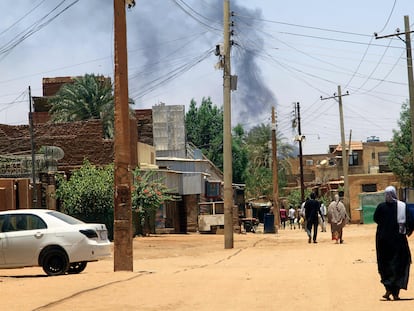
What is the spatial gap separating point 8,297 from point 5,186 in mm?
20125

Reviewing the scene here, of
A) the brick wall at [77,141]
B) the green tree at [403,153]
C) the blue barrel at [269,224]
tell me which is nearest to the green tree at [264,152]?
the green tree at [403,153]

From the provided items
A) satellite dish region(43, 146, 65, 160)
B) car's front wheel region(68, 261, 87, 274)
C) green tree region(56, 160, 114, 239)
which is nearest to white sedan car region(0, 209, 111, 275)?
car's front wheel region(68, 261, 87, 274)

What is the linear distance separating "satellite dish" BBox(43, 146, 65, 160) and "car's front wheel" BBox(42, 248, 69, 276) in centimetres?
2469

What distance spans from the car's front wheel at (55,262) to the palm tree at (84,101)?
138ft

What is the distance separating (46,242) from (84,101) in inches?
1705

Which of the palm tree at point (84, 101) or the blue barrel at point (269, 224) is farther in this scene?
the palm tree at point (84, 101)

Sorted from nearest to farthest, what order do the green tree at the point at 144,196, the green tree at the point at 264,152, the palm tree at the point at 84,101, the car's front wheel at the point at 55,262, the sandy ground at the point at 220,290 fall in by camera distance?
the sandy ground at the point at 220,290 < the car's front wheel at the point at 55,262 < the green tree at the point at 144,196 < the palm tree at the point at 84,101 < the green tree at the point at 264,152

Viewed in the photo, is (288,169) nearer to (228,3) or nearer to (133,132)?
(133,132)

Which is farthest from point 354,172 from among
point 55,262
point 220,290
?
point 220,290

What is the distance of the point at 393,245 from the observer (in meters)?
12.6

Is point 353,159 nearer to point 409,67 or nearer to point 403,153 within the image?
point 403,153

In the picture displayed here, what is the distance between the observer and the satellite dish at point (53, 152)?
1705 inches

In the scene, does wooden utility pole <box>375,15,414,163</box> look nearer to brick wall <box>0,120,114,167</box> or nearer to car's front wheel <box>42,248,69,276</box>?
brick wall <box>0,120,114,167</box>

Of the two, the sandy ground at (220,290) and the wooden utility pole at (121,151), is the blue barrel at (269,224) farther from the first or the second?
the wooden utility pole at (121,151)
